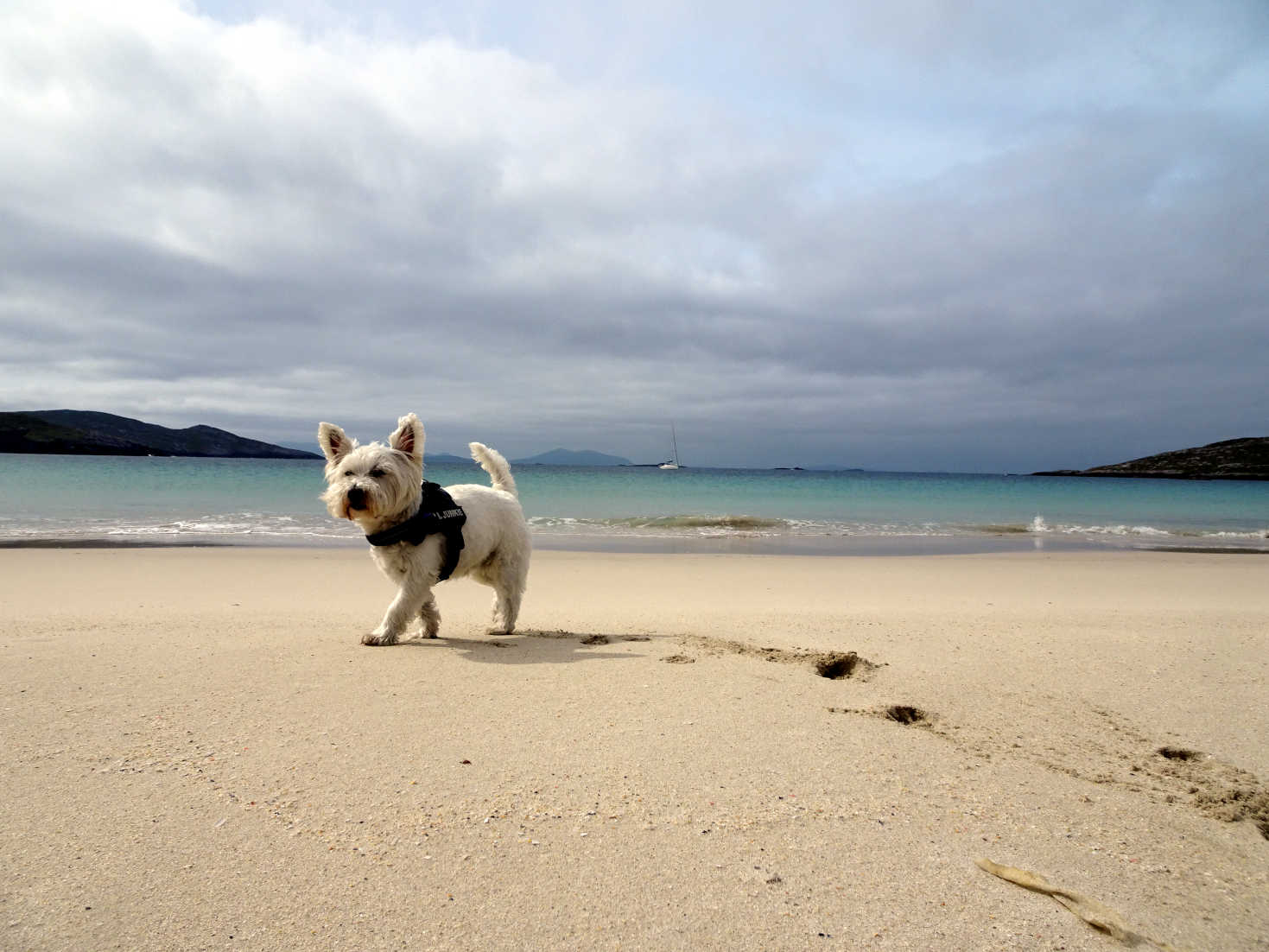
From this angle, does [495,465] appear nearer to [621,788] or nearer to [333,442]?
[333,442]

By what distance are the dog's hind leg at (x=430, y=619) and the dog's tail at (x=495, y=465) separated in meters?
1.37

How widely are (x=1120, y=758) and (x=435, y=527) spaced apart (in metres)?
4.54

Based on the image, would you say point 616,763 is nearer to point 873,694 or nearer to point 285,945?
point 285,945

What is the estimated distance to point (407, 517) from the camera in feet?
18.1

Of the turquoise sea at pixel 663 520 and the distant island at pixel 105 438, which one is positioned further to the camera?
the distant island at pixel 105 438

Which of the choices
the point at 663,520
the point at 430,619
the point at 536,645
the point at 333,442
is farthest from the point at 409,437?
the point at 663,520

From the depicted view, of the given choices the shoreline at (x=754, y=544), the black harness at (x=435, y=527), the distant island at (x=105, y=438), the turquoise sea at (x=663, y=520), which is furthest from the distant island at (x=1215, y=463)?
the distant island at (x=105, y=438)

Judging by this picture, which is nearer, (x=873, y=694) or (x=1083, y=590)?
(x=873, y=694)

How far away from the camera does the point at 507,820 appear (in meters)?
2.44

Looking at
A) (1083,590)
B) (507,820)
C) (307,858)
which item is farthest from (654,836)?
(1083,590)

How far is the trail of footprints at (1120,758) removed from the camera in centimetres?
281

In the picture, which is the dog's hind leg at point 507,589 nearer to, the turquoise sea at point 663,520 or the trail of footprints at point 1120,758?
the trail of footprints at point 1120,758

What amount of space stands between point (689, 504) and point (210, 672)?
26.9m

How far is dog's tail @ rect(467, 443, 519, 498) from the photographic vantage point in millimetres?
6664
